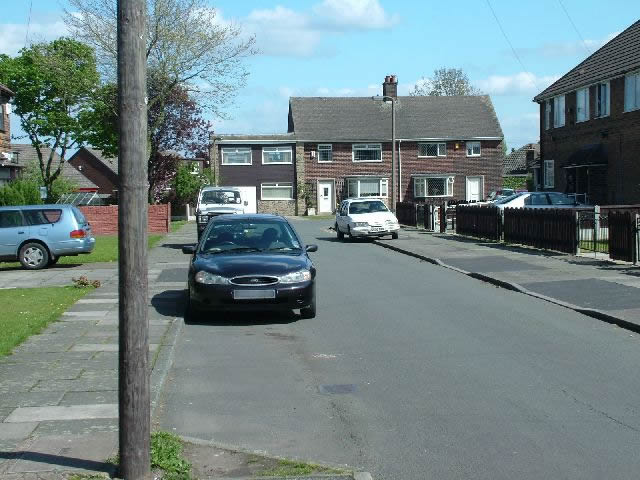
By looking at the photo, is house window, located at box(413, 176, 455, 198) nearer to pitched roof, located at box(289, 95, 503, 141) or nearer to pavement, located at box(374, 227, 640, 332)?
pitched roof, located at box(289, 95, 503, 141)

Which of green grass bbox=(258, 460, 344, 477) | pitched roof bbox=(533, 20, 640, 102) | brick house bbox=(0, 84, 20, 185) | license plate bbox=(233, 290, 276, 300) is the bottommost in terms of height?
green grass bbox=(258, 460, 344, 477)


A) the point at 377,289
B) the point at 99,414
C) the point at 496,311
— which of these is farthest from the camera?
the point at 377,289

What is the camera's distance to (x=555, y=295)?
1531 cm

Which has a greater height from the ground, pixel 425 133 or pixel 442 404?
pixel 425 133

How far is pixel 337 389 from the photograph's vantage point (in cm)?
862

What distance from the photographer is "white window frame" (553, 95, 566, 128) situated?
145 ft

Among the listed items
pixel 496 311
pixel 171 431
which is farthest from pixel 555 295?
pixel 171 431

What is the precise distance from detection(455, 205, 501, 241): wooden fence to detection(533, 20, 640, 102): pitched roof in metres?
9.62

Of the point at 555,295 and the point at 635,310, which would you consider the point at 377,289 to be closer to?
the point at 555,295

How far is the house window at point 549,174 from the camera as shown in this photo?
45634mm

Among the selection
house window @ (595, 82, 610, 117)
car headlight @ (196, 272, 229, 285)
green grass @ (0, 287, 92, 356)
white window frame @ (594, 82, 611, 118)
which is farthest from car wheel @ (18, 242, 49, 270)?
house window @ (595, 82, 610, 117)

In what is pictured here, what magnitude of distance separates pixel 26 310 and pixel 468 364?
789 centimetres

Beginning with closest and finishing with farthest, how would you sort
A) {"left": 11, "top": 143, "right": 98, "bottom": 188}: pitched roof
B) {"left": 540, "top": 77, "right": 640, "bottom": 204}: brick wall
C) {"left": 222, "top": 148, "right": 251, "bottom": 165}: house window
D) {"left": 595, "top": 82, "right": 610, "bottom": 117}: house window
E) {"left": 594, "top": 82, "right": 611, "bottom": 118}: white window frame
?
{"left": 540, "top": 77, "right": 640, "bottom": 204}: brick wall
{"left": 594, "top": 82, "right": 611, "bottom": 118}: white window frame
{"left": 595, "top": 82, "right": 610, "bottom": 117}: house window
{"left": 222, "top": 148, "right": 251, "bottom": 165}: house window
{"left": 11, "top": 143, "right": 98, "bottom": 188}: pitched roof

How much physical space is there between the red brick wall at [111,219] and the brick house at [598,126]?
746 inches
